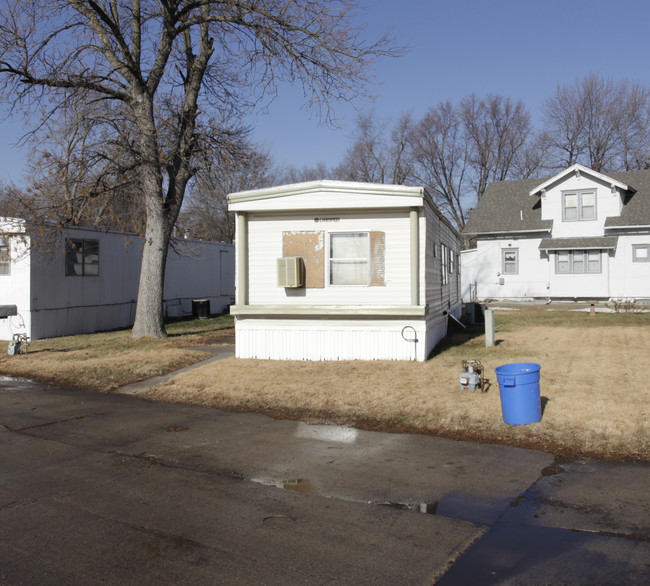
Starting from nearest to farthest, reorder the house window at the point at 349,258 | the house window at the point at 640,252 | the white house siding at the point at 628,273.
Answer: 1. the house window at the point at 349,258
2. the white house siding at the point at 628,273
3. the house window at the point at 640,252

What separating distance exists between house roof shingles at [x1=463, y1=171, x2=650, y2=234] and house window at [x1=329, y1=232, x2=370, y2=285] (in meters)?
18.4

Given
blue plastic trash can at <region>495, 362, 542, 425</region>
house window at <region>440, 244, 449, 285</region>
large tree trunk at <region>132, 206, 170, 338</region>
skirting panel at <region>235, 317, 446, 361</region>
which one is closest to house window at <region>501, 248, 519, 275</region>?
house window at <region>440, 244, 449, 285</region>

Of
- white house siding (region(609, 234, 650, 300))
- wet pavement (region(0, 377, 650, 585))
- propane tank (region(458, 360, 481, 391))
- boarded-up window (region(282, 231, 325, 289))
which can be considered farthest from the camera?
white house siding (region(609, 234, 650, 300))

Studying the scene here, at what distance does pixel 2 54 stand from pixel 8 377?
7895 mm

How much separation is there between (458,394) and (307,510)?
442 cm

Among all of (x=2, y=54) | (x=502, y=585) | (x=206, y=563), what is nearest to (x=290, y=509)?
(x=206, y=563)

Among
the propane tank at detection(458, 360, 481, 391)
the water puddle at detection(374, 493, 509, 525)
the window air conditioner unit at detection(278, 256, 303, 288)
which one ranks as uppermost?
the window air conditioner unit at detection(278, 256, 303, 288)

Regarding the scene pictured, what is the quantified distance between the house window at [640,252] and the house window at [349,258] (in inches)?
742

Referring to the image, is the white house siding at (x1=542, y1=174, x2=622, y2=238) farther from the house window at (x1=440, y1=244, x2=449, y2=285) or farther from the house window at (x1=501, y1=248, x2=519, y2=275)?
the house window at (x1=440, y1=244, x2=449, y2=285)

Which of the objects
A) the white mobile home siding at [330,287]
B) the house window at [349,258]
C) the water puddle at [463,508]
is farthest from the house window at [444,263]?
the water puddle at [463,508]

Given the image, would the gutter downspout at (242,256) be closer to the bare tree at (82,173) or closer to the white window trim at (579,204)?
the bare tree at (82,173)

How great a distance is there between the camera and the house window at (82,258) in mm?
17953

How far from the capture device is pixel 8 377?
1193 cm

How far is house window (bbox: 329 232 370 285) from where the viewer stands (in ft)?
39.7
